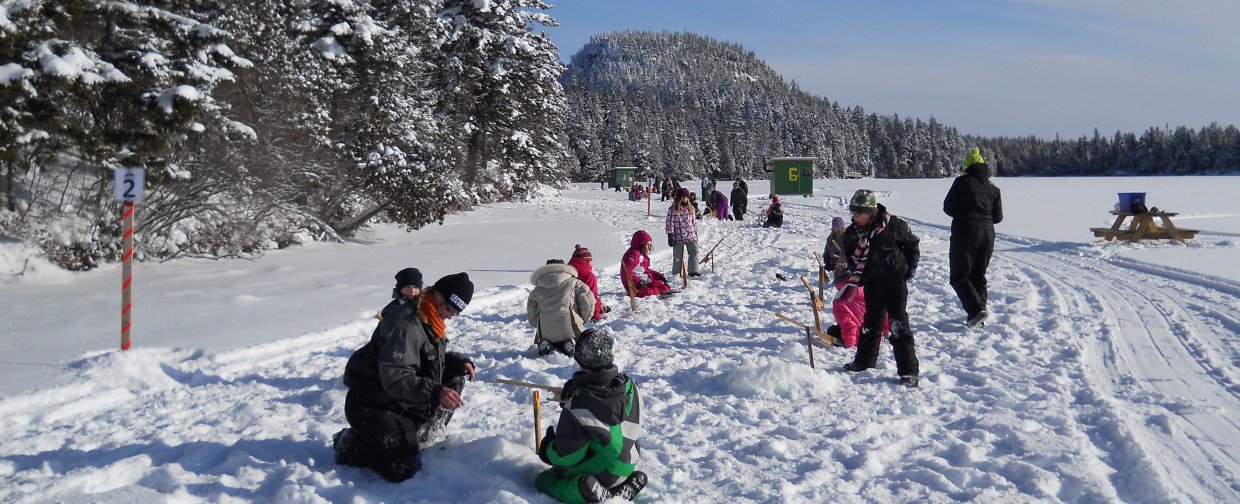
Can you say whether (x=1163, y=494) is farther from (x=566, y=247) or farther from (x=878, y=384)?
(x=566, y=247)

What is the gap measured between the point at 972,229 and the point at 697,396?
376 centimetres

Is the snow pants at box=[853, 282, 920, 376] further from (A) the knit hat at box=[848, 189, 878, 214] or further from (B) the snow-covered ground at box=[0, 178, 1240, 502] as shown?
(A) the knit hat at box=[848, 189, 878, 214]

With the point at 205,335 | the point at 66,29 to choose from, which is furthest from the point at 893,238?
the point at 66,29

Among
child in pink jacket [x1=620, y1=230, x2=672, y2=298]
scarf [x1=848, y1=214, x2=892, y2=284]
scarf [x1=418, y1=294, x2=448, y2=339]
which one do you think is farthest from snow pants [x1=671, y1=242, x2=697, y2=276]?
scarf [x1=418, y1=294, x2=448, y2=339]

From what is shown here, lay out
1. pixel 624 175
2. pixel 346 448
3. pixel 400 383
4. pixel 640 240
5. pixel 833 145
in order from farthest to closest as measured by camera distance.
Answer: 1. pixel 833 145
2. pixel 624 175
3. pixel 640 240
4. pixel 346 448
5. pixel 400 383

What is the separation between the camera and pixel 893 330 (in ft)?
17.6

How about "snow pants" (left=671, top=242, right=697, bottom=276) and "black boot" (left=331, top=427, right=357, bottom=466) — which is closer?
"black boot" (left=331, top=427, right=357, bottom=466)

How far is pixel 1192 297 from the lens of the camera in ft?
27.5

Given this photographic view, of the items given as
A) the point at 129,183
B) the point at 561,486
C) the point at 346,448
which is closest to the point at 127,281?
the point at 129,183

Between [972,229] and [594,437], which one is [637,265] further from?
[594,437]

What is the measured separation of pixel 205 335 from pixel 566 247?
969cm

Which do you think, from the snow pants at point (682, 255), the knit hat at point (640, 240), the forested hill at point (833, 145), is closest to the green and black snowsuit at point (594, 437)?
the knit hat at point (640, 240)

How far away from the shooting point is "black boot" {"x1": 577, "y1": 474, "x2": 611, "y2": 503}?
11.3ft

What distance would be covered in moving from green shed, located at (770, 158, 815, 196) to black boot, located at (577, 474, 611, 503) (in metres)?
42.1
